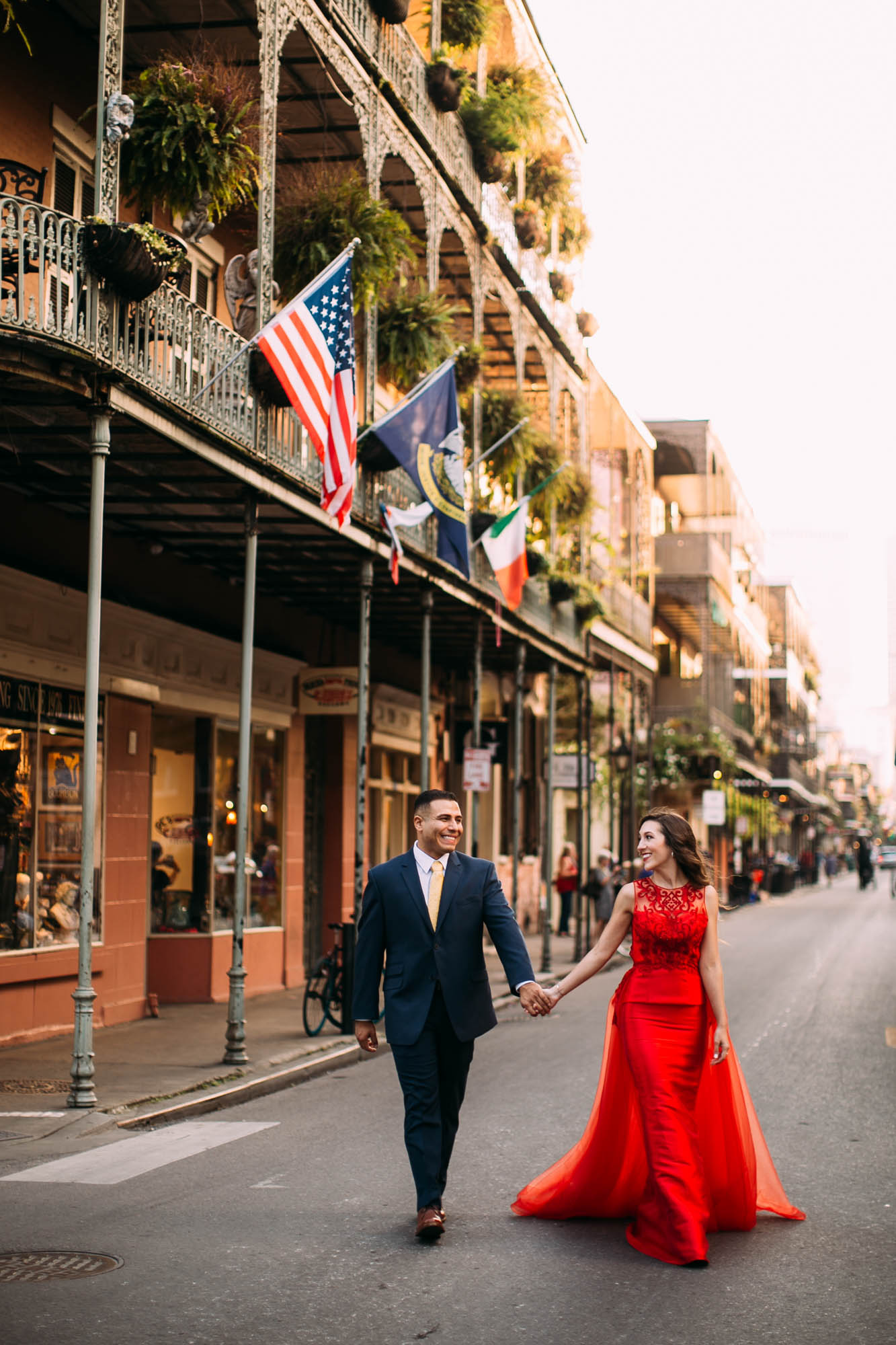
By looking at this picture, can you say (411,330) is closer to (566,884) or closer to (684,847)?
(684,847)

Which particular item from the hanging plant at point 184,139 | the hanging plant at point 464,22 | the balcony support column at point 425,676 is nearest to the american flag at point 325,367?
the hanging plant at point 184,139

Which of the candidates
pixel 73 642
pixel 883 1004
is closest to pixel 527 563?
pixel 883 1004

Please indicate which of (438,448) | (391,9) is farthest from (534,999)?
(391,9)

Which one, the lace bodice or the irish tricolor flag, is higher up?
the irish tricolor flag

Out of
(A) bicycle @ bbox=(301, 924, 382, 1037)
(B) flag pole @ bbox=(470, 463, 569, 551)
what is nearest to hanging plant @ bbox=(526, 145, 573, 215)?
(B) flag pole @ bbox=(470, 463, 569, 551)

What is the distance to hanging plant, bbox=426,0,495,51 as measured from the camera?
19.8 meters

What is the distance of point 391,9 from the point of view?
53.1 ft

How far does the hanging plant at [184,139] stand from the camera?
11633 millimetres

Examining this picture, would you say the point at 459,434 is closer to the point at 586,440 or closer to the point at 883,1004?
the point at 883,1004

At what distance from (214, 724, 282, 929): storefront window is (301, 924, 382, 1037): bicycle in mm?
2855

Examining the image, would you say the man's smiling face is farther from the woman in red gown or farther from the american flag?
the american flag

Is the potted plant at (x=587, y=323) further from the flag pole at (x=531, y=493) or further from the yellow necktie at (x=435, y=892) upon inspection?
the yellow necktie at (x=435, y=892)

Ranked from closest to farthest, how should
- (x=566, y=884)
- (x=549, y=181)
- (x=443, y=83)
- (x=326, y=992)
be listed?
(x=326, y=992), (x=443, y=83), (x=549, y=181), (x=566, y=884)

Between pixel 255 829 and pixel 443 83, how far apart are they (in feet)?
29.6
